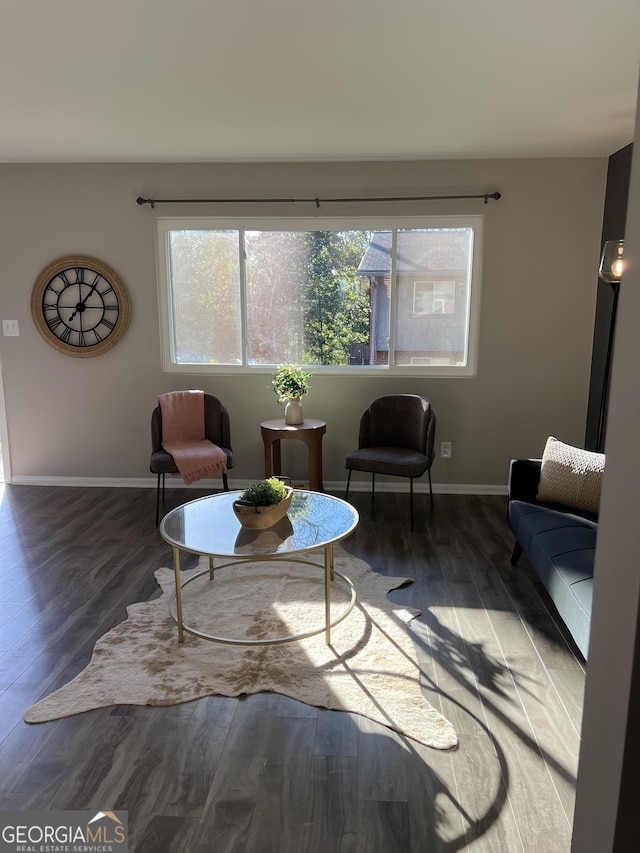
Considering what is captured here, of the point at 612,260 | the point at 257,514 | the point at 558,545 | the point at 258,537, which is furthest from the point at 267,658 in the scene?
the point at 612,260

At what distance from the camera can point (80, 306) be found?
15.1 feet

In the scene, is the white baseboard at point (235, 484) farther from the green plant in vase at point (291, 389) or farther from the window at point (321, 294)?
the window at point (321, 294)

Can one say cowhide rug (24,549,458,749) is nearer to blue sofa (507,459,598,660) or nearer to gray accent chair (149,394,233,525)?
blue sofa (507,459,598,660)

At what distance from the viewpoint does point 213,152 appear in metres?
4.12

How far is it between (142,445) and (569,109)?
12.2ft

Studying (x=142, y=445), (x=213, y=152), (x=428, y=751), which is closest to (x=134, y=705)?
(x=428, y=751)

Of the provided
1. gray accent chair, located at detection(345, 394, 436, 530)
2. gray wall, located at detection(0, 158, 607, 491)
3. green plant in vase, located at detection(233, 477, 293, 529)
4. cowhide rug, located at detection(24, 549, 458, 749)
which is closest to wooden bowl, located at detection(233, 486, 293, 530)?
green plant in vase, located at detection(233, 477, 293, 529)

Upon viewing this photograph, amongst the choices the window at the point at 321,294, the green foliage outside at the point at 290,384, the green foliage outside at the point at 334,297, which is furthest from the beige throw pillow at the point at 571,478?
the green foliage outside at the point at 334,297

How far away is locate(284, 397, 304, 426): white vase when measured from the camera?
13.9ft

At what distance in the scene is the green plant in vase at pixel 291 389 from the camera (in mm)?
4219

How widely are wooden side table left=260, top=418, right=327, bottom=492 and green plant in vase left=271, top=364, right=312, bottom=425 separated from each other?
68mm

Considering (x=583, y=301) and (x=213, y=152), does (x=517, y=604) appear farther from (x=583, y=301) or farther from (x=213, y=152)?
(x=213, y=152)

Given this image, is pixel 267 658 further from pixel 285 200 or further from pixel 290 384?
pixel 285 200

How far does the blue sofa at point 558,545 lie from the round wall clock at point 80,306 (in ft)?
10.4
